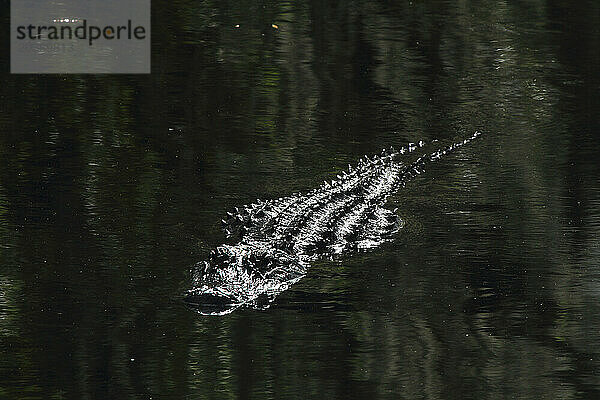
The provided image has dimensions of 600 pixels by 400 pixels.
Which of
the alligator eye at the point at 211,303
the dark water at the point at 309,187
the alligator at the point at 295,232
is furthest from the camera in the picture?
the alligator at the point at 295,232

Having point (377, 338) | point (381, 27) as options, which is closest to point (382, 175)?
point (377, 338)

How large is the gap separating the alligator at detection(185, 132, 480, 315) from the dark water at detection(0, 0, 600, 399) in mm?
70

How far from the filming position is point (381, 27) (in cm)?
612

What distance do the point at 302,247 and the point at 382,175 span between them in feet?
2.46

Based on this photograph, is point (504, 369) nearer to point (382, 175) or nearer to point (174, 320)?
point (174, 320)

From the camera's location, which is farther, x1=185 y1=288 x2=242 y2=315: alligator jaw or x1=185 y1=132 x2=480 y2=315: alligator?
x1=185 y1=132 x2=480 y2=315: alligator

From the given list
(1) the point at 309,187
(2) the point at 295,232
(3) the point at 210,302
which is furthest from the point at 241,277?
(1) the point at 309,187

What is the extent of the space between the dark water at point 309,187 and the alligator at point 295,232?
0.23ft

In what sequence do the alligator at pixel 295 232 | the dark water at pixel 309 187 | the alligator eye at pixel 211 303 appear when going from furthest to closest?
the alligator at pixel 295 232 < the alligator eye at pixel 211 303 < the dark water at pixel 309 187

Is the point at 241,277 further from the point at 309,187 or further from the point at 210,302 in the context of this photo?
the point at 309,187

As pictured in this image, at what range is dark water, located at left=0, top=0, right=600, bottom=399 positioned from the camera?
3.05 metres

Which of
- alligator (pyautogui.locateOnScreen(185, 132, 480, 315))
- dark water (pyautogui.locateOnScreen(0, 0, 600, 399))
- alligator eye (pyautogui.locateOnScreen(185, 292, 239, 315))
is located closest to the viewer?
dark water (pyautogui.locateOnScreen(0, 0, 600, 399))

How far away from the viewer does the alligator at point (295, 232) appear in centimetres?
338

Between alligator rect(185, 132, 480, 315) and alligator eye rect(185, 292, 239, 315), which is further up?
alligator rect(185, 132, 480, 315)
